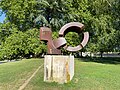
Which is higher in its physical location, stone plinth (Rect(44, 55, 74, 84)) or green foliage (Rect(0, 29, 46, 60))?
green foliage (Rect(0, 29, 46, 60))

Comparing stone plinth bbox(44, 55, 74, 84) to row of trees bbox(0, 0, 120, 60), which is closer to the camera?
stone plinth bbox(44, 55, 74, 84)

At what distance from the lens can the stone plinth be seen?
40.7ft

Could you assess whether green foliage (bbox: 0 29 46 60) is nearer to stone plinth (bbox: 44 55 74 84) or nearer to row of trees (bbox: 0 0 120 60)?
row of trees (bbox: 0 0 120 60)

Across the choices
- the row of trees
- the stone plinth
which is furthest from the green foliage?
the stone plinth

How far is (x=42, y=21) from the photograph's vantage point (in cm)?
3653

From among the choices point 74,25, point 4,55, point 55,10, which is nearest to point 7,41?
point 4,55

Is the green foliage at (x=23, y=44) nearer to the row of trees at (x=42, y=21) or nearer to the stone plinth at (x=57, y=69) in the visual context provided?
the row of trees at (x=42, y=21)

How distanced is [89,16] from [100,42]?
13.9ft

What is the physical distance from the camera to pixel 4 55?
37094mm

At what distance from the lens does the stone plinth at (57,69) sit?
12414 millimetres

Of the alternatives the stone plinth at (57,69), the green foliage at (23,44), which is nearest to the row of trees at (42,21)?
the green foliage at (23,44)

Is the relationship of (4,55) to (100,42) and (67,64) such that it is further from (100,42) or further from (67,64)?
(67,64)

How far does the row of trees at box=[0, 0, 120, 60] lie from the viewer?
35969 millimetres

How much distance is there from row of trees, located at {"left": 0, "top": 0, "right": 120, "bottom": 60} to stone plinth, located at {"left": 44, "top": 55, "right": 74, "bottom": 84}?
2209cm
